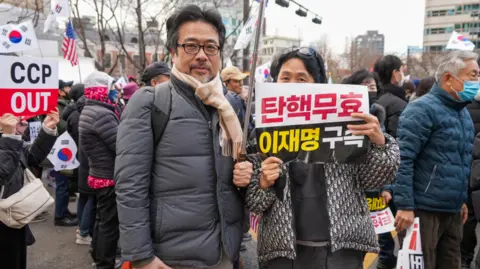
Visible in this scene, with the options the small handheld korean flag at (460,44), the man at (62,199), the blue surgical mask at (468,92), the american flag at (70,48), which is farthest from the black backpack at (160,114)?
the small handheld korean flag at (460,44)

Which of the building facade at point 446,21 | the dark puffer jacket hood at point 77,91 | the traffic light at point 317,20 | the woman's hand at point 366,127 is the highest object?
the building facade at point 446,21

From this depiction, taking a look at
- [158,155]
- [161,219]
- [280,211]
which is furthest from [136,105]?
[280,211]

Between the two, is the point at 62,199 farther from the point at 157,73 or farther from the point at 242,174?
the point at 242,174

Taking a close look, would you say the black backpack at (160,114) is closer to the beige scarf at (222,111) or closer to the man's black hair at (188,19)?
the beige scarf at (222,111)

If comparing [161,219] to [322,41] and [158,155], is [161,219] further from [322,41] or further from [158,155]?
[322,41]

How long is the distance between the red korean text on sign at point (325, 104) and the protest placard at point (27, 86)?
191 cm

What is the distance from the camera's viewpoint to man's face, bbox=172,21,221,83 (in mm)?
1938

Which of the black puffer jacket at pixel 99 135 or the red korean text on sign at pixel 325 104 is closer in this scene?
the red korean text on sign at pixel 325 104

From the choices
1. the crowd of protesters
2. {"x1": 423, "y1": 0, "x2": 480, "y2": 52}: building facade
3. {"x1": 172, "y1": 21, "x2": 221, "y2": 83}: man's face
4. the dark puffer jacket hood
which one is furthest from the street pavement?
{"x1": 423, "y1": 0, "x2": 480, "y2": 52}: building facade

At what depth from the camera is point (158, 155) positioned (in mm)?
1891

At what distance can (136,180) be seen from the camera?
1822mm

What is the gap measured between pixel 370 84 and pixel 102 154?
2.91 m

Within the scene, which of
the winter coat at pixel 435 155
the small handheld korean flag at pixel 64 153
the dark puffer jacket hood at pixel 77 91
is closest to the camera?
the winter coat at pixel 435 155

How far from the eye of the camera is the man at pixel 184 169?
6.01 ft
